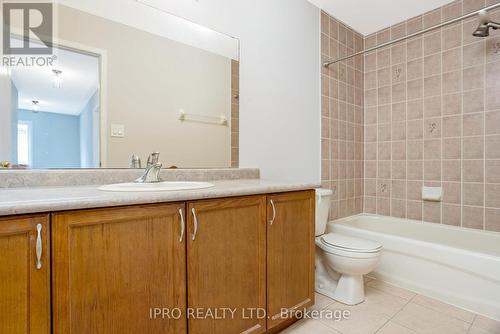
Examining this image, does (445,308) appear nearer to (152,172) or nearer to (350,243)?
(350,243)

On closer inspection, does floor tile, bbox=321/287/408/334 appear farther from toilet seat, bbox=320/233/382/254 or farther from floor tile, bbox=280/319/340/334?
toilet seat, bbox=320/233/382/254

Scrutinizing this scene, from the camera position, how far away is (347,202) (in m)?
2.63

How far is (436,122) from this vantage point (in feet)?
7.68

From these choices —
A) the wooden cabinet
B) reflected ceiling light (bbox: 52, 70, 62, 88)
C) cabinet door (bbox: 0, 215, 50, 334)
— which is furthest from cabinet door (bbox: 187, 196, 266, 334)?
reflected ceiling light (bbox: 52, 70, 62, 88)

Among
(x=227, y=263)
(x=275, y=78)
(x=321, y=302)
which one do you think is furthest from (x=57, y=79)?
(x=321, y=302)

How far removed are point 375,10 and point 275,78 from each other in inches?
49.9

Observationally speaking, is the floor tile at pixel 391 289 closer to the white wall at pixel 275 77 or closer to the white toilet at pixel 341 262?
the white toilet at pixel 341 262

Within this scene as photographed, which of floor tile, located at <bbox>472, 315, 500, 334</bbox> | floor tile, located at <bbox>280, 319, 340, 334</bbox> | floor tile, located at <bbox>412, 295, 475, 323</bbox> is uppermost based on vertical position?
floor tile, located at <bbox>472, 315, 500, 334</bbox>

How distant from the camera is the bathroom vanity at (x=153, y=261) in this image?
71 cm

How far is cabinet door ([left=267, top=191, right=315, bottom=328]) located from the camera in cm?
A: 127

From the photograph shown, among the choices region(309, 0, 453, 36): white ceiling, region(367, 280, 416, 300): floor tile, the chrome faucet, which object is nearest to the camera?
the chrome faucet

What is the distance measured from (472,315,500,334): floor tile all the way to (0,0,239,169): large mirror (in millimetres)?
1732

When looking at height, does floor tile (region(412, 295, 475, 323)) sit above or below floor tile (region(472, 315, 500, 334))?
below

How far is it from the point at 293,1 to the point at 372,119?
147cm
